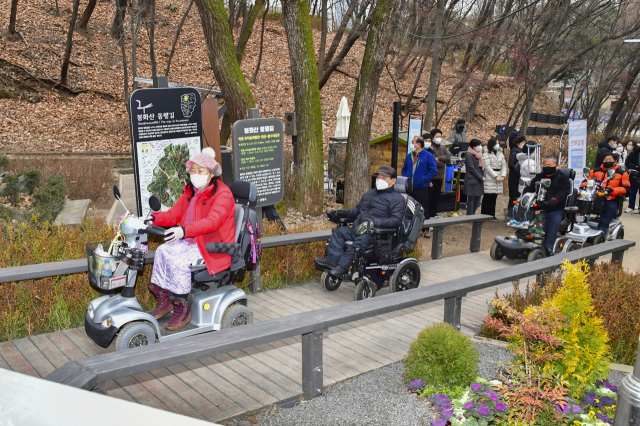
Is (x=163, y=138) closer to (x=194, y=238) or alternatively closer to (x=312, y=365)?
(x=194, y=238)

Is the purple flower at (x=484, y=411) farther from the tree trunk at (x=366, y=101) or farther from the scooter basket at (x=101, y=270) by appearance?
the tree trunk at (x=366, y=101)

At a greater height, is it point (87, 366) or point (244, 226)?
point (244, 226)

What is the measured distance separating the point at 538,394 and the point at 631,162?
1263 cm

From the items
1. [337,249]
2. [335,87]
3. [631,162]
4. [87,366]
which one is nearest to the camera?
[87,366]

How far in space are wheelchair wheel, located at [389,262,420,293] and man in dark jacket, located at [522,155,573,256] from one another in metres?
2.60

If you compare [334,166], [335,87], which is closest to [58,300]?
[334,166]

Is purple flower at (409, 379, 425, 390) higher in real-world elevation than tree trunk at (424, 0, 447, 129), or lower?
lower

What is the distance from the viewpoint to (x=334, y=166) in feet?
42.6

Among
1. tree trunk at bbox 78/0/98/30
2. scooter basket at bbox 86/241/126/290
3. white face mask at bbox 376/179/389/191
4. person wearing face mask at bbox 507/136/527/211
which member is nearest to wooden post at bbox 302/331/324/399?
scooter basket at bbox 86/241/126/290

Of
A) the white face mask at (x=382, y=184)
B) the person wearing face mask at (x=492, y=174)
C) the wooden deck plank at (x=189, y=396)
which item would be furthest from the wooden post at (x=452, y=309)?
the person wearing face mask at (x=492, y=174)

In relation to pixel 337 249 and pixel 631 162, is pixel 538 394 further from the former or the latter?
pixel 631 162

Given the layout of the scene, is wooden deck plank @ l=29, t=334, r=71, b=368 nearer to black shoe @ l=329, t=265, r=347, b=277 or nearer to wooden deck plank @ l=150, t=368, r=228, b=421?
wooden deck plank @ l=150, t=368, r=228, b=421

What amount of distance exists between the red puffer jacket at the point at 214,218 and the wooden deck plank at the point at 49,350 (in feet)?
4.17

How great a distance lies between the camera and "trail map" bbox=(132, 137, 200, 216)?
6.04 metres
